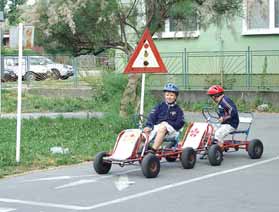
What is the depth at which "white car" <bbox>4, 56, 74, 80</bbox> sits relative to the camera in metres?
38.7

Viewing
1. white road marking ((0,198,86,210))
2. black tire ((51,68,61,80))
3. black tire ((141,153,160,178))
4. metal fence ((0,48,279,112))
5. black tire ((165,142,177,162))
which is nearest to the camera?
white road marking ((0,198,86,210))

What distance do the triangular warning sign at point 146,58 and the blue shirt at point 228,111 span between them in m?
1.31

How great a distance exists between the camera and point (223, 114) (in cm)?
1324

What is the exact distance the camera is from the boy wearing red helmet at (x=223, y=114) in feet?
42.4

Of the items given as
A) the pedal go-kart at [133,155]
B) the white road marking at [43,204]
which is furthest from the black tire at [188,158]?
the white road marking at [43,204]

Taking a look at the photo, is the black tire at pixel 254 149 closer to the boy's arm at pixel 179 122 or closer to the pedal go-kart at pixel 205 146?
the pedal go-kart at pixel 205 146

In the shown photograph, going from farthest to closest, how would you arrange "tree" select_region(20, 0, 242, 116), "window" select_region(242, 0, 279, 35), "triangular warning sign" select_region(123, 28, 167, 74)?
"window" select_region(242, 0, 279, 35) < "tree" select_region(20, 0, 242, 116) < "triangular warning sign" select_region(123, 28, 167, 74)

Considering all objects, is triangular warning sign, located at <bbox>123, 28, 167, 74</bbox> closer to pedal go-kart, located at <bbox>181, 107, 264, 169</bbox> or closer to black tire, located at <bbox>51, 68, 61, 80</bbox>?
pedal go-kart, located at <bbox>181, 107, 264, 169</bbox>

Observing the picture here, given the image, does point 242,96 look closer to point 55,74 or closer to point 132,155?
point 132,155

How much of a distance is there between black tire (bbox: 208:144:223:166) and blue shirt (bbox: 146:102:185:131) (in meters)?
0.68

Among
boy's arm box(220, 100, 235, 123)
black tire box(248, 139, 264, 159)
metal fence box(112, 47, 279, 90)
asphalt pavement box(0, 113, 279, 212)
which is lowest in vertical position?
asphalt pavement box(0, 113, 279, 212)

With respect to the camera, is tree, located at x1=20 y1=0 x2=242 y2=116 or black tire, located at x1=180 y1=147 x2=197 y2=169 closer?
black tire, located at x1=180 y1=147 x2=197 y2=169

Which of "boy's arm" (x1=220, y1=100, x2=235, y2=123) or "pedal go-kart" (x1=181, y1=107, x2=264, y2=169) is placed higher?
"boy's arm" (x1=220, y1=100, x2=235, y2=123)

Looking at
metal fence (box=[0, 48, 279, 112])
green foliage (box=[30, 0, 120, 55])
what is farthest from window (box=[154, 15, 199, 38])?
metal fence (box=[0, 48, 279, 112])
